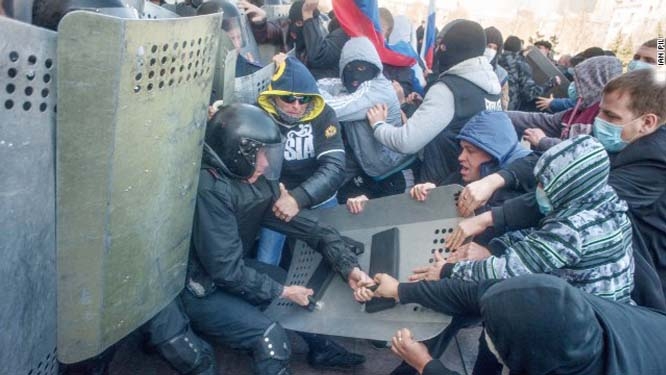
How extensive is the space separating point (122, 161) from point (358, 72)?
2.20 meters

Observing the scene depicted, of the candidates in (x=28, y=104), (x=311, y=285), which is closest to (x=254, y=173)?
(x=311, y=285)

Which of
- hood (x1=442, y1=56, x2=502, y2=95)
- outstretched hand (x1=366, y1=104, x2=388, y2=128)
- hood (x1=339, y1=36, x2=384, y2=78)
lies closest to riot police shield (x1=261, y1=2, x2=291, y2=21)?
hood (x1=339, y1=36, x2=384, y2=78)

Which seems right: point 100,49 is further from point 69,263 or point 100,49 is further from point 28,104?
point 69,263

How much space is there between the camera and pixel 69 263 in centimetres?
181

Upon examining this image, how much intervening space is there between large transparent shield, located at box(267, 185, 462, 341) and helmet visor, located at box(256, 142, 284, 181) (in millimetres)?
632

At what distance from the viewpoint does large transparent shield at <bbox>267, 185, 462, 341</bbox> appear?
8.04ft

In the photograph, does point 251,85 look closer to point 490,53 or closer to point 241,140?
point 241,140

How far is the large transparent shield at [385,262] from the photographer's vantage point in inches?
96.5

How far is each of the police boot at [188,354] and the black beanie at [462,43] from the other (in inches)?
87.8

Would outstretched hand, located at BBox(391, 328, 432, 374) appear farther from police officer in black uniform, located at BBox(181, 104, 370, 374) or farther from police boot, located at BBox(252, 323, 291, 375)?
police boot, located at BBox(252, 323, 291, 375)

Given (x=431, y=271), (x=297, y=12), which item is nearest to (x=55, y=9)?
(x=431, y=271)

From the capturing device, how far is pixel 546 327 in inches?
64.2

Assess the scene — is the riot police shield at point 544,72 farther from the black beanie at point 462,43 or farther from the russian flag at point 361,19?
the black beanie at point 462,43

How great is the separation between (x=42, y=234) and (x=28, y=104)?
0.44m
